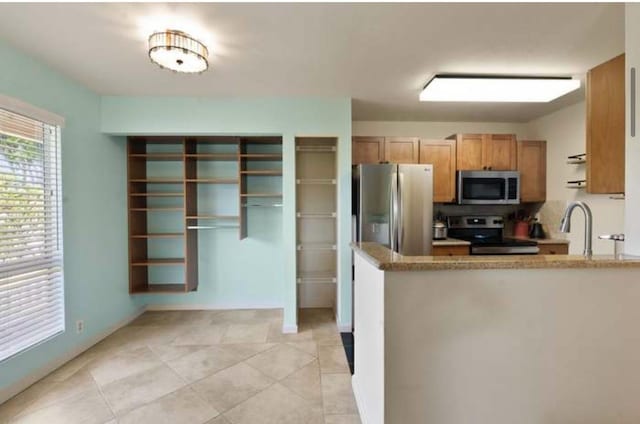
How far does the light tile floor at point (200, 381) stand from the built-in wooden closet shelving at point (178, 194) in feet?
2.31

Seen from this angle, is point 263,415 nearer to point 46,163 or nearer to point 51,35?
point 46,163

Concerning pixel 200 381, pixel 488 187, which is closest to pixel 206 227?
pixel 200 381

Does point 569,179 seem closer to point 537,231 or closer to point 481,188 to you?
point 537,231

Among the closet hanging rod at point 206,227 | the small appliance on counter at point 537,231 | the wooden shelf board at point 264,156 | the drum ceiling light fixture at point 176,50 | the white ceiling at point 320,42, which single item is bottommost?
the small appliance on counter at point 537,231

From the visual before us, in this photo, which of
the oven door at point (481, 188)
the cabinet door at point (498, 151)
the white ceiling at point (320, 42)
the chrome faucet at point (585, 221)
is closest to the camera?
the chrome faucet at point (585, 221)

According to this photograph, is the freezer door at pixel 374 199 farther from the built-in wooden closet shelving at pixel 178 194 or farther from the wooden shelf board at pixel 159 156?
the wooden shelf board at pixel 159 156

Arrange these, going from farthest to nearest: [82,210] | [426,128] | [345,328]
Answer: [426,128] → [345,328] → [82,210]

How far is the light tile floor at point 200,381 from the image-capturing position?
6.21 feet

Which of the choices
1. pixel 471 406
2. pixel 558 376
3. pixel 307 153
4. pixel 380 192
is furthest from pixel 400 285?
pixel 307 153

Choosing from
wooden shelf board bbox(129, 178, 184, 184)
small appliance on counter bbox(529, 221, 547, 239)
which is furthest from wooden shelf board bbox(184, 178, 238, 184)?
small appliance on counter bbox(529, 221, 547, 239)

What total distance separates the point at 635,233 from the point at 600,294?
43 centimetres

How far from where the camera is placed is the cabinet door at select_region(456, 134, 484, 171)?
12.0ft

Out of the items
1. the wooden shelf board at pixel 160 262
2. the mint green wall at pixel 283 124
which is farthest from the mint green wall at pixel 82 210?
the mint green wall at pixel 283 124

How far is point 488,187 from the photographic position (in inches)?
141
